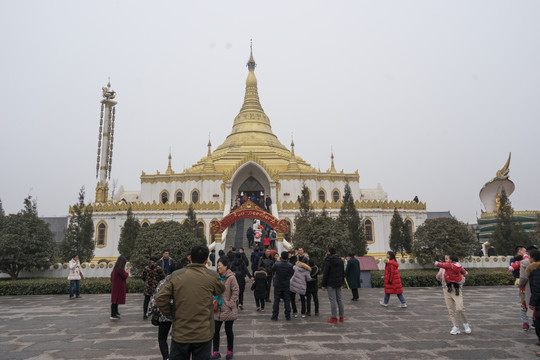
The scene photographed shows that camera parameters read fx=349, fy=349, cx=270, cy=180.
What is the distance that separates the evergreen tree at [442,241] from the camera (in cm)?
1881

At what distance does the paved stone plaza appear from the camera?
240 inches

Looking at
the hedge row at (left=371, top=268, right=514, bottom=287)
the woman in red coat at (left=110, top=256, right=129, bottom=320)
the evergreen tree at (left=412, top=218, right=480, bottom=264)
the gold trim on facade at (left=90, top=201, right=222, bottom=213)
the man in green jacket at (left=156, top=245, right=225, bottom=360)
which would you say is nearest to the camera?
the man in green jacket at (left=156, top=245, right=225, bottom=360)

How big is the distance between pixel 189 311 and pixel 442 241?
18.4 m

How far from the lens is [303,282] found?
8.69 meters

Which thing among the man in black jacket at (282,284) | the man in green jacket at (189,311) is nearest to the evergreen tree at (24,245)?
the man in black jacket at (282,284)

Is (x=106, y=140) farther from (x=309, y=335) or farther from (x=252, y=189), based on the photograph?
(x=309, y=335)

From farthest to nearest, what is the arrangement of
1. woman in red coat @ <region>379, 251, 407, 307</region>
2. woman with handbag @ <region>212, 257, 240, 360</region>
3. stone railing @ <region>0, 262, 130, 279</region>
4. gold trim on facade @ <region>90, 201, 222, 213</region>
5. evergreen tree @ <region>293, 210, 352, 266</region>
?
gold trim on facade @ <region>90, 201, 222, 213</region> → stone railing @ <region>0, 262, 130, 279</region> → evergreen tree @ <region>293, 210, 352, 266</region> → woman in red coat @ <region>379, 251, 407, 307</region> → woman with handbag @ <region>212, 257, 240, 360</region>

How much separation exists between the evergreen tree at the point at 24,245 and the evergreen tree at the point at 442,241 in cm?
1970

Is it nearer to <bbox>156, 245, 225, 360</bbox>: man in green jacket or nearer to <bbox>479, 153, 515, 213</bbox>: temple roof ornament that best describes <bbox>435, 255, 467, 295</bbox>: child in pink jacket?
<bbox>156, 245, 225, 360</bbox>: man in green jacket

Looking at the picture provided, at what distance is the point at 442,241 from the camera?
62.2 feet

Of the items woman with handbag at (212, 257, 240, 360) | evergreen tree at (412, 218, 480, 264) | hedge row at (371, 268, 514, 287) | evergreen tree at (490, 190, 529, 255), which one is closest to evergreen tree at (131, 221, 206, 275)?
hedge row at (371, 268, 514, 287)

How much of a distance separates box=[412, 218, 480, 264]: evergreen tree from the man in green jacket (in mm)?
17930

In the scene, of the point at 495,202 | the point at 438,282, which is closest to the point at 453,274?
the point at 438,282

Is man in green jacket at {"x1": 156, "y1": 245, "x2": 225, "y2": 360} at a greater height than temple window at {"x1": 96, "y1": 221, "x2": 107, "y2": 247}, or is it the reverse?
temple window at {"x1": 96, "y1": 221, "x2": 107, "y2": 247}
